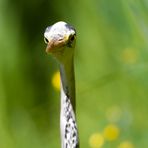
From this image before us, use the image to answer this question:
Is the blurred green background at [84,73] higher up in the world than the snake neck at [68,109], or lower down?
higher up

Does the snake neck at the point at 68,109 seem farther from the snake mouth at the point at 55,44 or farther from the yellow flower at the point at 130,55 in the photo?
the yellow flower at the point at 130,55

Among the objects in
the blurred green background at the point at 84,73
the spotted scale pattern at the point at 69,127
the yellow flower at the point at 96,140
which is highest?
the blurred green background at the point at 84,73

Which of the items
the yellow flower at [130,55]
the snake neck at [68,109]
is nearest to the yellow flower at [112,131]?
the yellow flower at [130,55]

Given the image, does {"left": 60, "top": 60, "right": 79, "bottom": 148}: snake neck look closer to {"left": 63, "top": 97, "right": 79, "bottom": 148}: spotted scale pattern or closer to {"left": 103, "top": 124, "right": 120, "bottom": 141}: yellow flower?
{"left": 63, "top": 97, "right": 79, "bottom": 148}: spotted scale pattern

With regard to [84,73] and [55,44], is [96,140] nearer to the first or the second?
[84,73]

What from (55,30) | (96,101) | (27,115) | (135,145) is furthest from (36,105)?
(55,30)
